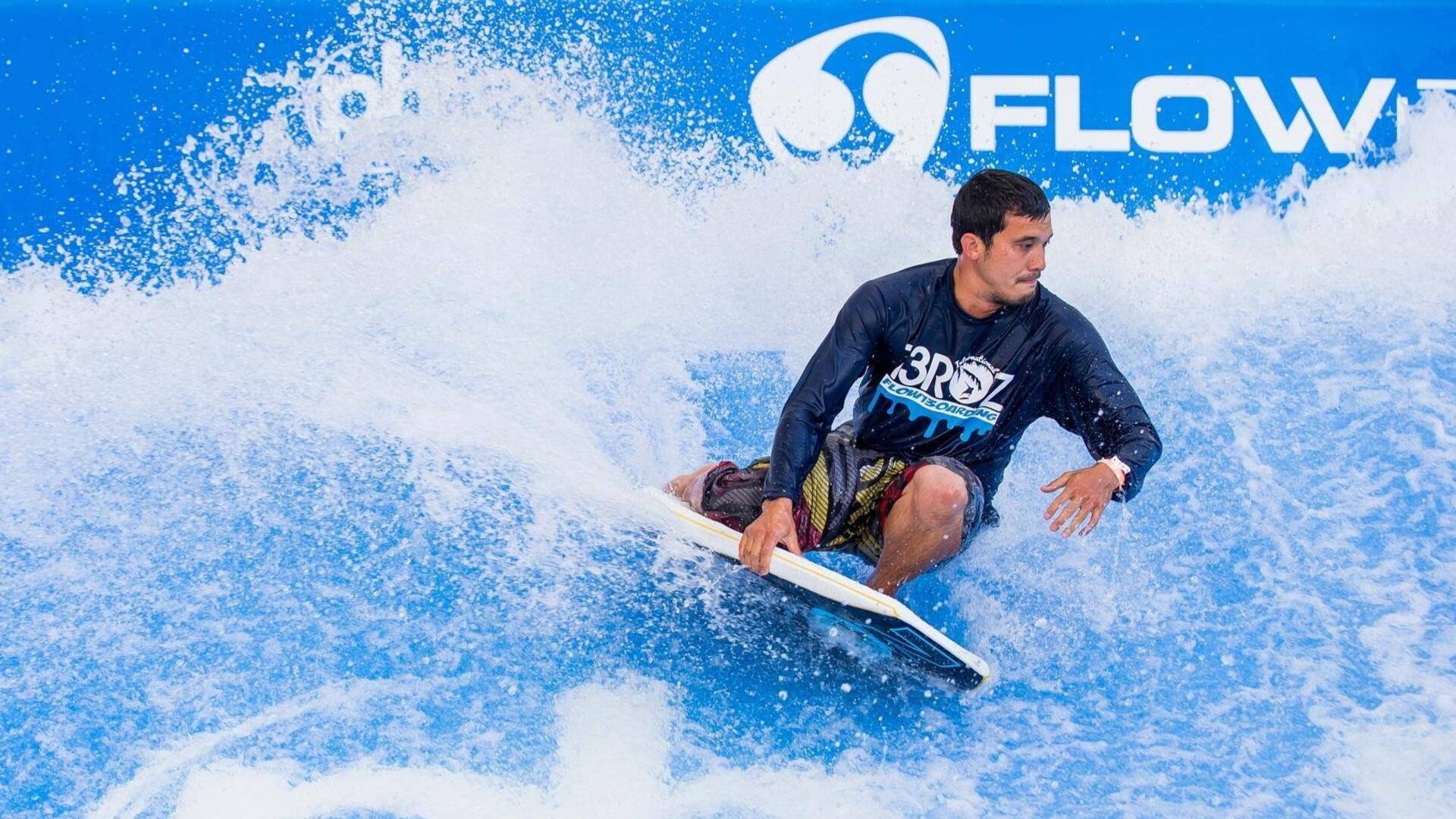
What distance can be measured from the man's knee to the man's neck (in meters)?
0.36

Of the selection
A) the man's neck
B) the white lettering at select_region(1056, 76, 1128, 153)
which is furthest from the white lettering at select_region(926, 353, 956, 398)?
the white lettering at select_region(1056, 76, 1128, 153)

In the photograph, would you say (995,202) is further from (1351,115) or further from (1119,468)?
(1351,115)

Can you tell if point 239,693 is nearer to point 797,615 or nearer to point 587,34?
point 797,615

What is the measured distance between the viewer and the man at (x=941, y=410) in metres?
3.06

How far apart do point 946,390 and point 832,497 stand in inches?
14.3

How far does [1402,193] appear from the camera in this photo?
454 cm

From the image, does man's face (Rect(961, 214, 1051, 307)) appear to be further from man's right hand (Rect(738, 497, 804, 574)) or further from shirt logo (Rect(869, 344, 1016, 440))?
man's right hand (Rect(738, 497, 804, 574))

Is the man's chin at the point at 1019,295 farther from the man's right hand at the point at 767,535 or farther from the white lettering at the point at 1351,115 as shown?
the white lettering at the point at 1351,115

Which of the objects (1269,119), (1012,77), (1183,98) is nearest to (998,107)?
(1012,77)

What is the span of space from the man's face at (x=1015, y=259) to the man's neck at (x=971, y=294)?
2cm

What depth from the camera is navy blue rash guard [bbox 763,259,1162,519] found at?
3092 millimetres

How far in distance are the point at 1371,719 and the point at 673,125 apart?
264 cm

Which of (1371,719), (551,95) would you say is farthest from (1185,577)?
(551,95)

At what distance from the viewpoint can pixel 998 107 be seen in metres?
4.55
